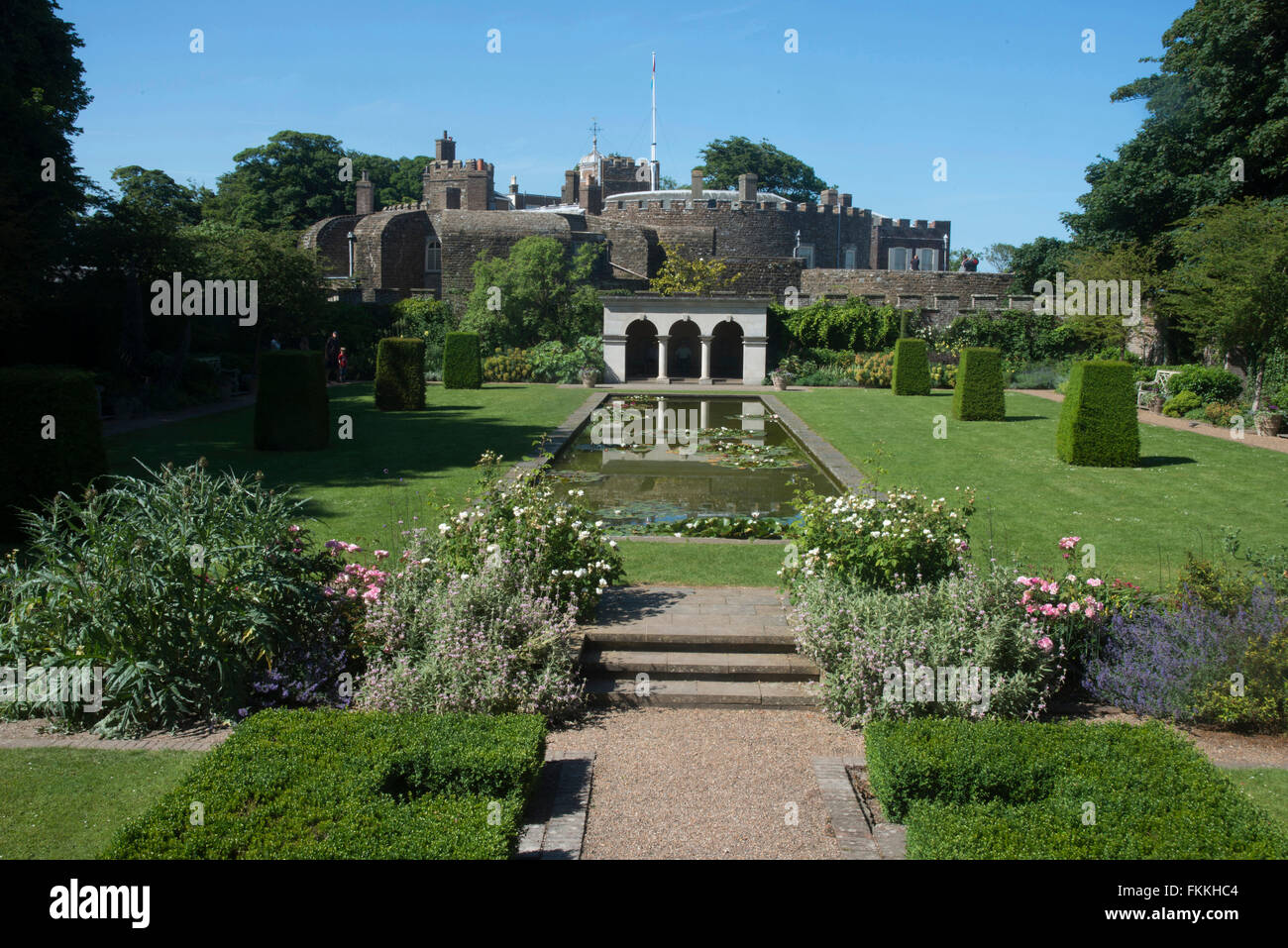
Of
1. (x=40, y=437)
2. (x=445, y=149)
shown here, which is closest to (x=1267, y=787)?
(x=40, y=437)

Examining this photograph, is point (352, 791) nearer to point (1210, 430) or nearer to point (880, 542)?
point (880, 542)

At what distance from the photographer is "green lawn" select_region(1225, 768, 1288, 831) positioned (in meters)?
4.12

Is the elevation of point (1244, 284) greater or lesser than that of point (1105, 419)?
greater

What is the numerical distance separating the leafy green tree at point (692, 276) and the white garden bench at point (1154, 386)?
13944 mm

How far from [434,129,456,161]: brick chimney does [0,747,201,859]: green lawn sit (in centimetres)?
4393

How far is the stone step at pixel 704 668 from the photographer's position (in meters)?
5.68

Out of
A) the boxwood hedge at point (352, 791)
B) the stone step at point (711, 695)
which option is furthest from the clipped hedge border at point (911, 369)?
the boxwood hedge at point (352, 791)

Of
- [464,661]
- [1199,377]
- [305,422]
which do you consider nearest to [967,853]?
[464,661]

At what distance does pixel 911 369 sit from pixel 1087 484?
42.3ft

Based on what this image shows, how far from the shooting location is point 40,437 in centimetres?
873

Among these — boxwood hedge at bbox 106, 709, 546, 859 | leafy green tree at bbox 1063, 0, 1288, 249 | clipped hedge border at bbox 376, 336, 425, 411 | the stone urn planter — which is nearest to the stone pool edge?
clipped hedge border at bbox 376, 336, 425, 411

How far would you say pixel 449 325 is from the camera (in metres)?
31.5

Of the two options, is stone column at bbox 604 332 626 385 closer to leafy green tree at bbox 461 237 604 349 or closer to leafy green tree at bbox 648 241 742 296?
leafy green tree at bbox 461 237 604 349
